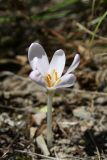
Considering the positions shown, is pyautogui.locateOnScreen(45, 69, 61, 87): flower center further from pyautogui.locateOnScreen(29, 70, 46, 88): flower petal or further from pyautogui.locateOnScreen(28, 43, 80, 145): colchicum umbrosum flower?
pyautogui.locateOnScreen(29, 70, 46, 88): flower petal

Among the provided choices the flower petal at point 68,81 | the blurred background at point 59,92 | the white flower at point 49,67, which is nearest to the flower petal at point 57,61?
the white flower at point 49,67

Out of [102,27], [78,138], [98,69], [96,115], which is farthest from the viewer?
[102,27]

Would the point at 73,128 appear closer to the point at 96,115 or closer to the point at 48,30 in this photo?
the point at 96,115

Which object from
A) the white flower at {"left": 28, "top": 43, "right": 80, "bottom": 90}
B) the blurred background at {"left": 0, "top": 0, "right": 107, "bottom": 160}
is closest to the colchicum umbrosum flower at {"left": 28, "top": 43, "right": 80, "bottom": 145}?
the white flower at {"left": 28, "top": 43, "right": 80, "bottom": 90}

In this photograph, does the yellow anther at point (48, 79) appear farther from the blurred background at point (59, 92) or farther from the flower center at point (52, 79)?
the blurred background at point (59, 92)

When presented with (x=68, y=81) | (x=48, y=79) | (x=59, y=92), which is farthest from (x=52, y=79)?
(x=59, y=92)

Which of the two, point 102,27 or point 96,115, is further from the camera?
point 102,27

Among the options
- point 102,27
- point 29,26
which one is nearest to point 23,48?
point 29,26
